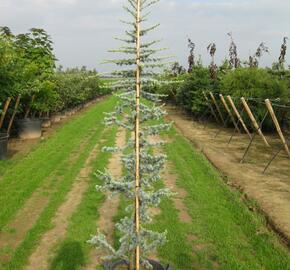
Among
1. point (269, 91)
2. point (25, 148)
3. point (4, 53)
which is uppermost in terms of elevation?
point (4, 53)

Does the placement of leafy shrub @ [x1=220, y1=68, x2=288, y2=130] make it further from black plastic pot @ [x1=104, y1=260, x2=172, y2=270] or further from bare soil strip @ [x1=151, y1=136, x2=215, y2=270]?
black plastic pot @ [x1=104, y1=260, x2=172, y2=270]

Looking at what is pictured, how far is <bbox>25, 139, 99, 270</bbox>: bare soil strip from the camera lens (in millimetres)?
7382

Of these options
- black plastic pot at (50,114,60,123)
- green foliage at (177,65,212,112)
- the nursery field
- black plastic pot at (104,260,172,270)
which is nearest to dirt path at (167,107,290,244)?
the nursery field

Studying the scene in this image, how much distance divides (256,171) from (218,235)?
6081 millimetres

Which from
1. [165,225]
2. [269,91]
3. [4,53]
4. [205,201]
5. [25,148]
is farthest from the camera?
[269,91]

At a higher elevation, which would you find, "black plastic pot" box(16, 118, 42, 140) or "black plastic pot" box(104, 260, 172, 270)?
"black plastic pot" box(104, 260, 172, 270)

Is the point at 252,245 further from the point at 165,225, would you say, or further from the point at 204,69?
the point at 204,69

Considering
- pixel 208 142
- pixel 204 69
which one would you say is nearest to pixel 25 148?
pixel 208 142

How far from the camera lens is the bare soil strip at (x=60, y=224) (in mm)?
7382

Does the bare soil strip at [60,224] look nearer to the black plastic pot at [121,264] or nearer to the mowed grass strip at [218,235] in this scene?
the mowed grass strip at [218,235]

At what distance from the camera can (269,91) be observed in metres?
22.5

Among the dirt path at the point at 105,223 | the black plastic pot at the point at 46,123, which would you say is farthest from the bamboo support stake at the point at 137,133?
the black plastic pot at the point at 46,123

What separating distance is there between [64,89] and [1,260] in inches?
898

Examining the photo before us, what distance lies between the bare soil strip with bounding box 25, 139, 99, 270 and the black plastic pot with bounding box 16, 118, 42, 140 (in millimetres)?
8137
